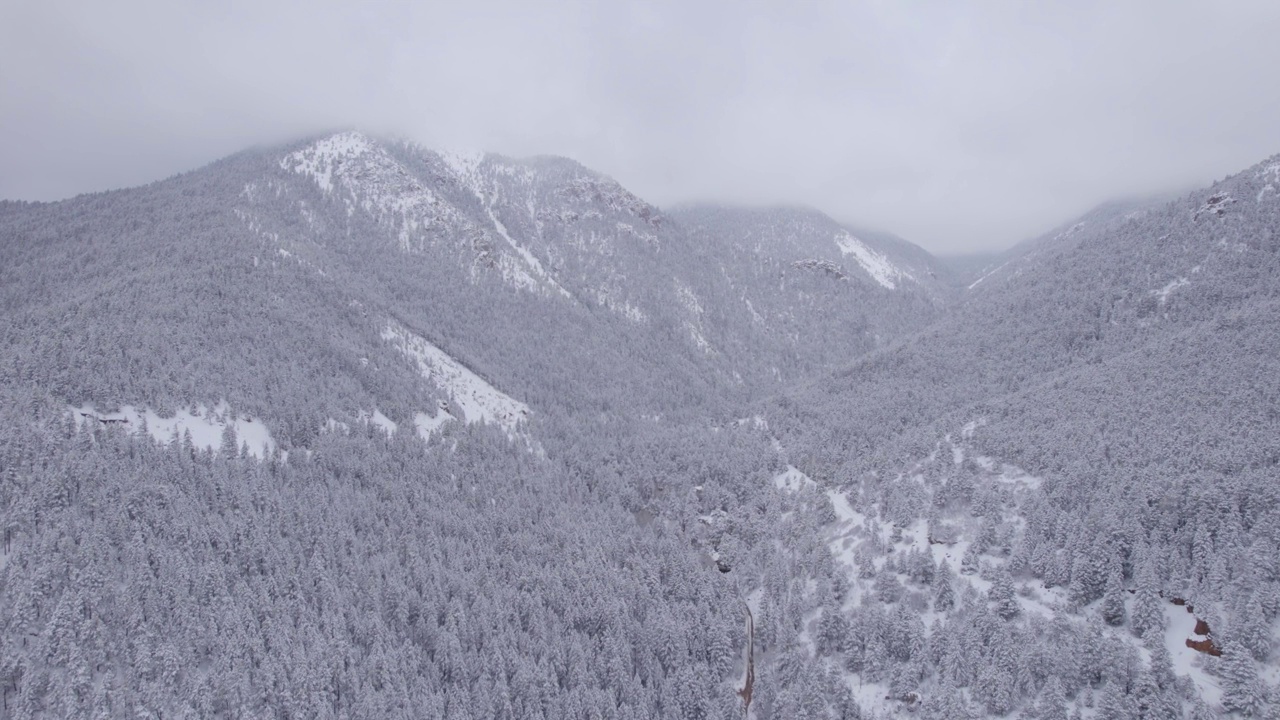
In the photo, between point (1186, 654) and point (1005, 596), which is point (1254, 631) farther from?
point (1005, 596)

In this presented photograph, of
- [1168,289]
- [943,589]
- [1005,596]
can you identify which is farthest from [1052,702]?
[1168,289]

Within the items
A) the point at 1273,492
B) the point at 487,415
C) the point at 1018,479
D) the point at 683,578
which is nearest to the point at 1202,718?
the point at 1273,492

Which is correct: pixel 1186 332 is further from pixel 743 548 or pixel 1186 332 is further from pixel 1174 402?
pixel 743 548

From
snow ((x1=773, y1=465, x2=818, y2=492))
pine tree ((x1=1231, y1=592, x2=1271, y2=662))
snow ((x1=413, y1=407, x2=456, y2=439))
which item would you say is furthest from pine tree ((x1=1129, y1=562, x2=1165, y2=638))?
snow ((x1=413, y1=407, x2=456, y2=439))

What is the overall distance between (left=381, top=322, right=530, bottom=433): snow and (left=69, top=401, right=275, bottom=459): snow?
2086 inches

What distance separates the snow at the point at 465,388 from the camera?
181 m

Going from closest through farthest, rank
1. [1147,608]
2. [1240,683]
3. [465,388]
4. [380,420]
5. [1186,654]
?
1. [1240,683]
2. [1186,654]
3. [1147,608]
4. [380,420]
5. [465,388]

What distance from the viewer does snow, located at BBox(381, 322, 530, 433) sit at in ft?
595

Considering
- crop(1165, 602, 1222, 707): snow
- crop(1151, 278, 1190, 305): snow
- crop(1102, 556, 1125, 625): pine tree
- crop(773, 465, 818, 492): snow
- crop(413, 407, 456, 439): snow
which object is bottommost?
crop(1165, 602, 1222, 707): snow

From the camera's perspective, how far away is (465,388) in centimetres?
18888

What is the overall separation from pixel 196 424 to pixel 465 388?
241 ft

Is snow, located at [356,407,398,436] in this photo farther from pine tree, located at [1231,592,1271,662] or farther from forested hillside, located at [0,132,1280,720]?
pine tree, located at [1231,592,1271,662]

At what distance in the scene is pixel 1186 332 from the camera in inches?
5531

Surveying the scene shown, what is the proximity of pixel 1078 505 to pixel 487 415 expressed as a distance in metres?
138
